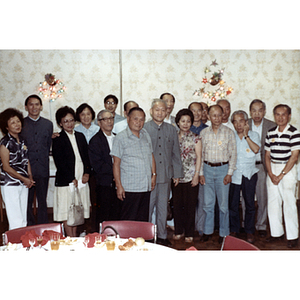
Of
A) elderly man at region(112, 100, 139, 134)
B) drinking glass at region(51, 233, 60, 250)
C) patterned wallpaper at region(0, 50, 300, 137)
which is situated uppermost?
patterned wallpaper at region(0, 50, 300, 137)

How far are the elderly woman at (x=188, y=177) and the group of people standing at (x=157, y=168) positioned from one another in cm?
1

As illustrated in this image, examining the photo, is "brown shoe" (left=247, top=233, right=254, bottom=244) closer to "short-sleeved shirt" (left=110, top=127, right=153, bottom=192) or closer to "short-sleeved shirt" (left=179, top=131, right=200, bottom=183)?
"short-sleeved shirt" (left=179, top=131, right=200, bottom=183)

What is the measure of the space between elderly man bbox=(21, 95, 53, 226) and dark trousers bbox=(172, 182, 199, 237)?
5.13 feet

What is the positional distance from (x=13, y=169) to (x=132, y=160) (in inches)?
50.3

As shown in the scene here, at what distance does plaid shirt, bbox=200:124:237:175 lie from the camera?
3.99 meters

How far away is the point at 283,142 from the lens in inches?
151

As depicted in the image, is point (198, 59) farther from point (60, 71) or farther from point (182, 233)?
point (182, 233)

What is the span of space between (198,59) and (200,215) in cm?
287

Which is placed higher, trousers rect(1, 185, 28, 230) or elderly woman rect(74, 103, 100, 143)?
elderly woman rect(74, 103, 100, 143)

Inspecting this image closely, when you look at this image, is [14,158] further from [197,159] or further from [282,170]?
[282,170]

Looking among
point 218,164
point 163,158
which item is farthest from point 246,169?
point 163,158

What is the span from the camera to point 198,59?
598 cm

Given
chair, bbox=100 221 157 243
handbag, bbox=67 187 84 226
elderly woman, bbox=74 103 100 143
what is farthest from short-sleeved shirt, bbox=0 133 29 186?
chair, bbox=100 221 157 243
